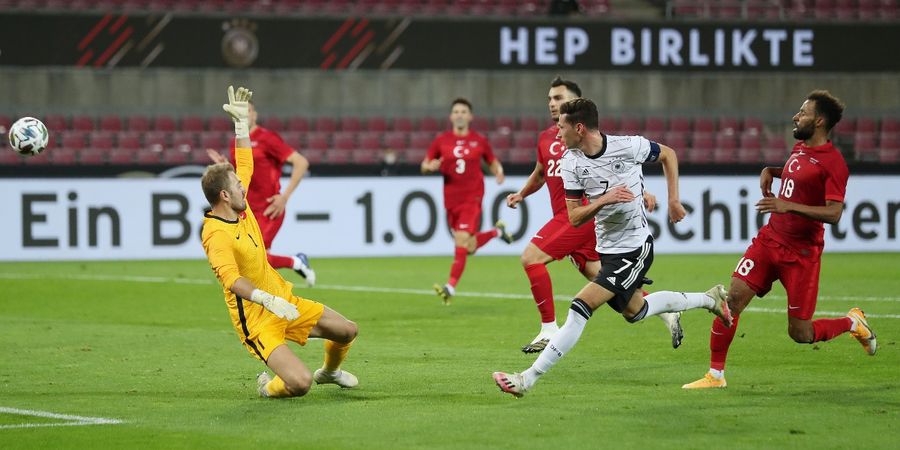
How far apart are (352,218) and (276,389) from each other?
14587 mm

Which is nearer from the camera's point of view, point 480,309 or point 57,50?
point 480,309

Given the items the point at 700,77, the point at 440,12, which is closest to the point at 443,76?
the point at 440,12

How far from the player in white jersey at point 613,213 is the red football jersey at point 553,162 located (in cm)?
272

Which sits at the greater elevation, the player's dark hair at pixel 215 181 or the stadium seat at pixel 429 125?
the stadium seat at pixel 429 125

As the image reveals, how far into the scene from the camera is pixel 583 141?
8219mm

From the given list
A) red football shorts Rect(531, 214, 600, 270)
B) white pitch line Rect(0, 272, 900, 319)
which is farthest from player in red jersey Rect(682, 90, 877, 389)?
white pitch line Rect(0, 272, 900, 319)

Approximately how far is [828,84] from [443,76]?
31.8ft

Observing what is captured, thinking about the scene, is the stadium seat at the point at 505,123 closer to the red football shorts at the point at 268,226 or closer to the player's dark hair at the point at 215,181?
the red football shorts at the point at 268,226

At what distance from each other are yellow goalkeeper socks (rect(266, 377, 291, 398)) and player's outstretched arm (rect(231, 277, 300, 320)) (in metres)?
0.62

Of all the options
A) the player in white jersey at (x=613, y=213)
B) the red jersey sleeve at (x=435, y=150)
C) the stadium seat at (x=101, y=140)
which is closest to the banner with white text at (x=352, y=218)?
the red jersey sleeve at (x=435, y=150)

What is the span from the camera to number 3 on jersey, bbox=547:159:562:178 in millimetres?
11318

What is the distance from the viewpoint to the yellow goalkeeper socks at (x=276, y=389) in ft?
26.9

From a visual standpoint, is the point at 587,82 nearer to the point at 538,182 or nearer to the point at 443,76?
the point at 443,76

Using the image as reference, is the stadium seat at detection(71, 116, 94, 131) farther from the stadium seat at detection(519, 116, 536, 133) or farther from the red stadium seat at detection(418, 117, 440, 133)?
the stadium seat at detection(519, 116, 536, 133)
